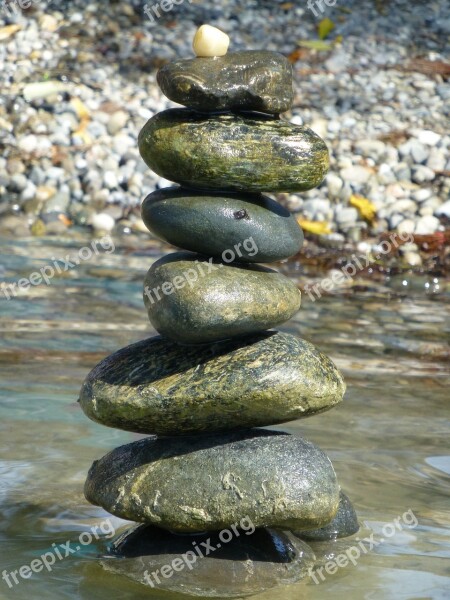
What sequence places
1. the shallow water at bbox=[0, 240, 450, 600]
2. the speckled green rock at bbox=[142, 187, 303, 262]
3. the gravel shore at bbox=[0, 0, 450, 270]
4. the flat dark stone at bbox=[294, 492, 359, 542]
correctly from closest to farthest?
the speckled green rock at bbox=[142, 187, 303, 262] → the shallow water at bbox=[0, 240, 450, 600] → the flat dark stone at bbox=[294, 492, 359, 542] → the gravel shore at bbox=[0, 0, 450, 270]

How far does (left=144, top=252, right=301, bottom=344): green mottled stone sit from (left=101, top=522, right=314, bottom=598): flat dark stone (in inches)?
33.8

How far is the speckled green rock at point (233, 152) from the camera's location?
181 inches

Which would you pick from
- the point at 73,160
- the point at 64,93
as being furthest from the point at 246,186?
the point at 64,93

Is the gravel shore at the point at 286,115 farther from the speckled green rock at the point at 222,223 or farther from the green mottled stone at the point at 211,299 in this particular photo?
the green mottled stone at the point at 211,299

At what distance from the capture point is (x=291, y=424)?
6.91m

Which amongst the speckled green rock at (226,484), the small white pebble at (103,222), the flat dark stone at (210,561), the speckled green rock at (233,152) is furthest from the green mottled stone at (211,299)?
the small white pebble at (103,222)

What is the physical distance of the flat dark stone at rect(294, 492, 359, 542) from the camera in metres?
5.20

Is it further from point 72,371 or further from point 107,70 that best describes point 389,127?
point 72,371

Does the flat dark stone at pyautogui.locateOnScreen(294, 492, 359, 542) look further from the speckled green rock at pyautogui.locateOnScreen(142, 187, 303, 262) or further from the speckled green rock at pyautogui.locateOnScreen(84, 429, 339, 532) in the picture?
the speckled green rock at pyautogui.locateOnScreen(142, 187, 303, 262)

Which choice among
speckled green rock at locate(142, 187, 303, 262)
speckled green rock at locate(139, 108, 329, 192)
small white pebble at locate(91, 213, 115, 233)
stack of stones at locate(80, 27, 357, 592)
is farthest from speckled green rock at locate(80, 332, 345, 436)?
small white pebble at locate(91, 213, 115, 233)

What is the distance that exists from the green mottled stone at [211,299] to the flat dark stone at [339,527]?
1067mm

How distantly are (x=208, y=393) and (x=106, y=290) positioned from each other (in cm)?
585

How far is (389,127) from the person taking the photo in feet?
46.6

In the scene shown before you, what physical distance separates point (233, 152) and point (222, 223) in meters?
0.31
